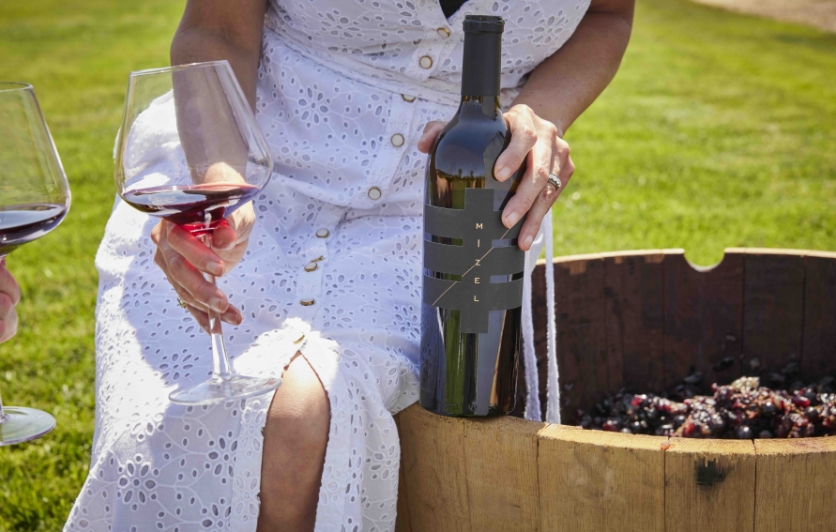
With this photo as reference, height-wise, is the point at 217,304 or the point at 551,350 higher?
the point at 217,304

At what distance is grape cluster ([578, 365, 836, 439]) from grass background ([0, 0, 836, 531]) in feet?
5.48

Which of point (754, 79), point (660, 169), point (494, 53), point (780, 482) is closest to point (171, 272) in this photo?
point (494, 53)

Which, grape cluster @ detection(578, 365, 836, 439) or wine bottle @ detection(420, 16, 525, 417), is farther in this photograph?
grape cluster @ detection(578, 365, 836, 439)

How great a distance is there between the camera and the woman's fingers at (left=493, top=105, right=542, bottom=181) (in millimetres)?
1288

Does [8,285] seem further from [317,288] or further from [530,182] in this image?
[530,182]

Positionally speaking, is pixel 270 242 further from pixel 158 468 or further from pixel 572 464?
pixel 572 464

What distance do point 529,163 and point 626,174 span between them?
5177 mm

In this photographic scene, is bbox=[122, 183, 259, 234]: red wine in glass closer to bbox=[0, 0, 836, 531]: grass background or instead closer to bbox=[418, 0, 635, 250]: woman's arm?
bbox=[418, 0, 635, 250]: woman's arm

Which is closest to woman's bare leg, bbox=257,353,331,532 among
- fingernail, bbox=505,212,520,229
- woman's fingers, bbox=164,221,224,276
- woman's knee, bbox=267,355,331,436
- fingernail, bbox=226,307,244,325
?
woman's knee, bbox=267,355,331,436

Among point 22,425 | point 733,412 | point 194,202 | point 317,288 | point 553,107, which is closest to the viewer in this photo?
point 194,202

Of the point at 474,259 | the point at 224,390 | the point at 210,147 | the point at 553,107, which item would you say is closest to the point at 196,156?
the point at 210,147

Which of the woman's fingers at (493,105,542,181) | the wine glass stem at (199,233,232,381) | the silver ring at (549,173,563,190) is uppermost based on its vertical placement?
the woman's fingers at (493,105,542,181)

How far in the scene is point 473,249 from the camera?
1313 mm

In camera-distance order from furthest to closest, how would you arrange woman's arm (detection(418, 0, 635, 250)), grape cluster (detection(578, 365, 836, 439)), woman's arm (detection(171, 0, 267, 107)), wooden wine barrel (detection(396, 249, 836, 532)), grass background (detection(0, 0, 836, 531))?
grass background (detection(0, 0, 836, 531)) < grape cluster (detection(578, 365, 836, 439)) < woman's arm (detection(171, 0, 267, 107)) < woman's arm (detection(418, 0, 635, 250)) < wooden wine barrel (detection(396, 249, 836, 532))
